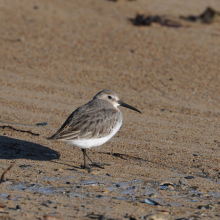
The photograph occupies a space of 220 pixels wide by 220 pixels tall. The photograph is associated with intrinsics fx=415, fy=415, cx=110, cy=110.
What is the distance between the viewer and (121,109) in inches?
357

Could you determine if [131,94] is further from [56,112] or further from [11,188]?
[11,188]

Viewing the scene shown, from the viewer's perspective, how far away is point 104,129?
21.1 feet

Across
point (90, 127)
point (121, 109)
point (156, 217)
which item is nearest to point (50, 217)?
point (156, 217)

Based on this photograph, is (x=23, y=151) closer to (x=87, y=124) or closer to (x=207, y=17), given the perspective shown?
(x=87, y=124)

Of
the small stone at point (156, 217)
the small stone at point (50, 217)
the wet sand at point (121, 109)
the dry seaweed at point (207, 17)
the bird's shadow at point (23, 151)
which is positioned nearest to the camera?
the small stone at point (50, 217)

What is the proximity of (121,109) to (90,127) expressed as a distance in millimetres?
2758

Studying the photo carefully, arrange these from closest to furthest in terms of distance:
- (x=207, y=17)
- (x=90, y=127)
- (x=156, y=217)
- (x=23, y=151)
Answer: (x=156, y=217), (x=90, y=127), (x=23, y=151), (x=207, y=17)

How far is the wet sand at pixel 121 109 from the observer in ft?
16.7

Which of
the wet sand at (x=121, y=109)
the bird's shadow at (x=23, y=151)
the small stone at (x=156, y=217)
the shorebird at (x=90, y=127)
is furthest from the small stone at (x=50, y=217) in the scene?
the bird's shadow at (x=23, y=151)

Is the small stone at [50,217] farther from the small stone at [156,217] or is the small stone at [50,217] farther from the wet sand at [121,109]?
the small stone at [156,217]

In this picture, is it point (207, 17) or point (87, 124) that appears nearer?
point (87, 124)

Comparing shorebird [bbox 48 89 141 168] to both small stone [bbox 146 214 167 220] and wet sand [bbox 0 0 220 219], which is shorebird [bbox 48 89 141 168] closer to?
wet sand [bbox 0 0 220 219]

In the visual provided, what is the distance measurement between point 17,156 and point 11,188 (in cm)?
133

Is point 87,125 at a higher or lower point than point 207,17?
lower
